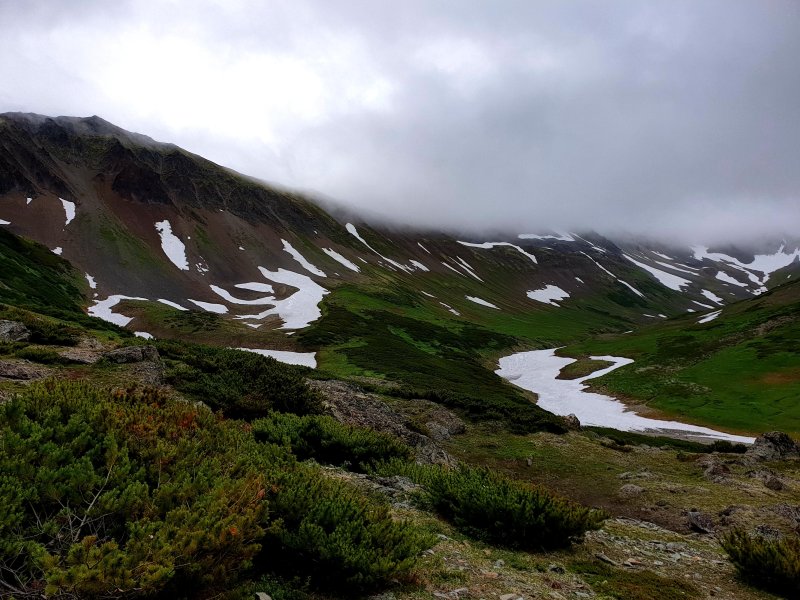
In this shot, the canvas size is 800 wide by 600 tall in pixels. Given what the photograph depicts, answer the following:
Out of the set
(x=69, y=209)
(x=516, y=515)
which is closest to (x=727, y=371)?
(x=516, y=515)

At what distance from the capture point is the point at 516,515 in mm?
8836

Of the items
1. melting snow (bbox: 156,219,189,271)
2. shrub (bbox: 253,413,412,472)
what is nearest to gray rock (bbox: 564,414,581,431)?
shrub (bbox: 253,413,412,472)

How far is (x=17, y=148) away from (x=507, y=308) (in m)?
135

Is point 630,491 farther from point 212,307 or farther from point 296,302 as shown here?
point 212,307

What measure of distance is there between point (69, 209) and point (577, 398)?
112 metres

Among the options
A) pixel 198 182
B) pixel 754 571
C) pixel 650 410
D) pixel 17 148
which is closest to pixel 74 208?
pixel 17 148

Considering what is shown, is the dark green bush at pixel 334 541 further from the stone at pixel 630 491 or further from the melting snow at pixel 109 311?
the melting snow at pixel 109 311

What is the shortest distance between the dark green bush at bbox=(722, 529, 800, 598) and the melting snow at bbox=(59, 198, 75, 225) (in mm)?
120791

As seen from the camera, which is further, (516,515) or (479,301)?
(479,301)

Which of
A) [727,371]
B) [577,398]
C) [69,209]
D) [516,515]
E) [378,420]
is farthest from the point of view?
[69,209]

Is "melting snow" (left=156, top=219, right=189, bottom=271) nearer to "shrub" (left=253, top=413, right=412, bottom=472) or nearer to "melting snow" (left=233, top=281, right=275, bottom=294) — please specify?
"melting snow" (left=233, top=281, right=275, bottom=294)

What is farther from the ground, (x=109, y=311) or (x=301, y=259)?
(x=301, y=259)

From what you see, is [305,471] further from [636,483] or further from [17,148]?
[17,148]

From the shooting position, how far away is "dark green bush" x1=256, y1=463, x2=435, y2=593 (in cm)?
584
